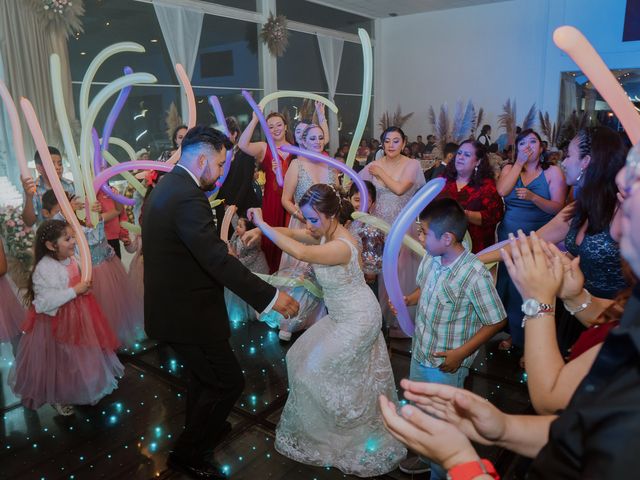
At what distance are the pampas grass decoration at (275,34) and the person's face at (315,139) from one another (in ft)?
21.7

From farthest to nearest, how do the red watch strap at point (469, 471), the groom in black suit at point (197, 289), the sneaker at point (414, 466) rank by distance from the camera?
the sneaker at point (414, 466), the groom in black suit at point (197, 289), the red watch strap at point (469, 471)

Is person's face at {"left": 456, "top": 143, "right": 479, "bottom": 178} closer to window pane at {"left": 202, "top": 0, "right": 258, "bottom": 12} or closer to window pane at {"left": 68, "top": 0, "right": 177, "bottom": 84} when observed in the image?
window pane at {"left": 68, "top": 0, "right": 177, "bottom": 84}

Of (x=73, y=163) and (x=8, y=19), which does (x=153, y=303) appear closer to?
(x=73, y=163)

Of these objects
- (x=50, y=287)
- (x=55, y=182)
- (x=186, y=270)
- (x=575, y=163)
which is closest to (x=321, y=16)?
(x=575, y=163)

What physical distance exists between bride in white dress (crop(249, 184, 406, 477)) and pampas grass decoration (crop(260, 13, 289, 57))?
8.40 m

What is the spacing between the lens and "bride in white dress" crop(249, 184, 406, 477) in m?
2.51

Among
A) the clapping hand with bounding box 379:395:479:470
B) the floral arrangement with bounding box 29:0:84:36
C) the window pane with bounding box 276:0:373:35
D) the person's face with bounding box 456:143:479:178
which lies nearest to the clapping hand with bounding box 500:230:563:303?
the clapping hand with bounding box 379:395:479:470

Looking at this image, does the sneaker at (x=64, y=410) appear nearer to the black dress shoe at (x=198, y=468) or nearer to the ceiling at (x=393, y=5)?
the black dress shoe at (x=198, y=468)

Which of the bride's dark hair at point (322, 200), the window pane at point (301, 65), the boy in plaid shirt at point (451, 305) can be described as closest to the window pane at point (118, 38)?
the window pane at point (301, 65)

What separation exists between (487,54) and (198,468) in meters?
11.9

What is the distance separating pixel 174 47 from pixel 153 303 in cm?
770

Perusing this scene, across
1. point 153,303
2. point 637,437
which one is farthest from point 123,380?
point 637,437

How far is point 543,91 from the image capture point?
11125 millimetres

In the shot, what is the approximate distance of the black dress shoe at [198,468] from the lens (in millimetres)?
2422
